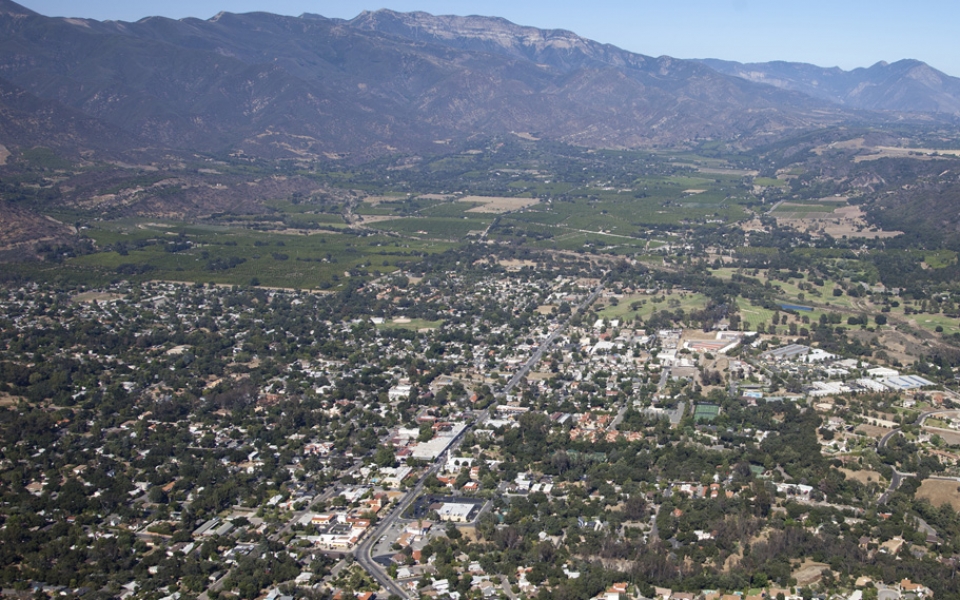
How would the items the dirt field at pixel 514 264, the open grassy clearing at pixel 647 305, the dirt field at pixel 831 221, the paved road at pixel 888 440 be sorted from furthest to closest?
the dirt field at pixel 831 221, the dirt field at pixel 514 264, the open grassy clearing at pixel 647 305, the paved road at pixel 888 440

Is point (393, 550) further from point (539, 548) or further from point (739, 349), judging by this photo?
point (739, 349)

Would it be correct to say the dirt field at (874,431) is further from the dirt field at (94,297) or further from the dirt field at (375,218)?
the dirt field at (375,218)

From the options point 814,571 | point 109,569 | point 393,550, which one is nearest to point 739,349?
point 814,571

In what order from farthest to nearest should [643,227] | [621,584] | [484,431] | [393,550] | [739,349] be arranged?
[643,227] → [739,349] → [484,431] → [393,550] → [621,584]

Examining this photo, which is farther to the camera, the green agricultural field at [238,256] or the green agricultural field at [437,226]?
the green agricultural field at [437,226]

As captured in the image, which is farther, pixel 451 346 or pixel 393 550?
pixel 451 346

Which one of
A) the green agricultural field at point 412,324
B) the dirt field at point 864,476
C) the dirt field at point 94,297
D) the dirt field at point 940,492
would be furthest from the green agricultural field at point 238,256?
the dirt field at point 940,492

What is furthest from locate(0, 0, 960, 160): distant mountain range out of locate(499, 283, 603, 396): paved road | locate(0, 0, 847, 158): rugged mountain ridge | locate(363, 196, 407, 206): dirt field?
locate(499, 283, 603, 396): paved road
